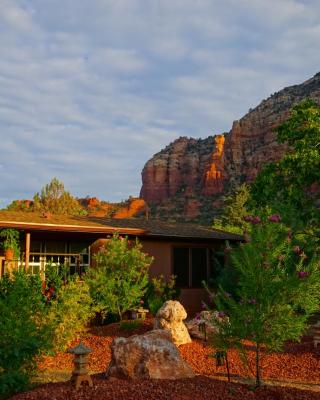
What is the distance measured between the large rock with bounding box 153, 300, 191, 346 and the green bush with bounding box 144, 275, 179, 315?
313 centimetres

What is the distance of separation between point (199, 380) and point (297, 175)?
8622 mm

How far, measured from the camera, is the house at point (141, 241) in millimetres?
16594

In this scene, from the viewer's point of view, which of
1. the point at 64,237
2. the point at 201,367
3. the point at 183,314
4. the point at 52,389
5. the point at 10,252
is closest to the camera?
the point at 52,389

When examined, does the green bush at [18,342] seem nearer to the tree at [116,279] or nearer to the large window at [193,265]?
the tree at [116,279]

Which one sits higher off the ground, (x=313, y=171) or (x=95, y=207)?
(x=95, y=207)

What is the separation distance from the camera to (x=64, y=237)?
697 inches

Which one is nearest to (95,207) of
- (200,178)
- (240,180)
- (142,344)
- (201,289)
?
(200,178)

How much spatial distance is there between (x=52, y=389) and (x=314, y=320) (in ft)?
32.3

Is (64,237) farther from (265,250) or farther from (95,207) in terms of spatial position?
(95,207)

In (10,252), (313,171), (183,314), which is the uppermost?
(313,171)

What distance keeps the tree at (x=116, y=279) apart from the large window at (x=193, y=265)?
152 inches

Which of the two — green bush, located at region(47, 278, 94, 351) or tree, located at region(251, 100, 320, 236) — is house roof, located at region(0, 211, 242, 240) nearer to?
green bush, located at region(47, 278, 94, 351)

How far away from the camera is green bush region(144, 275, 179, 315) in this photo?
15984 millimetres

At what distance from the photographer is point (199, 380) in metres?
7.77
